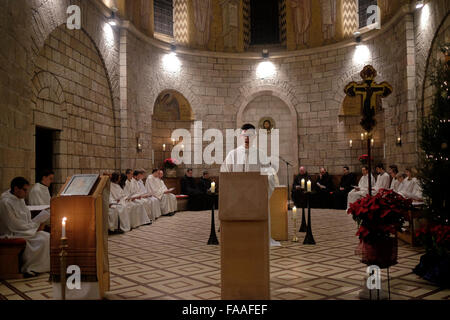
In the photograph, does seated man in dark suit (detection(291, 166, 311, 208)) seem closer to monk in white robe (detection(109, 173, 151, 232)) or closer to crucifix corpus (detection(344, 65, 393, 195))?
monk in white robe (detection(109, 173, 151, 232))

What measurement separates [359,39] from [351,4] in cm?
141

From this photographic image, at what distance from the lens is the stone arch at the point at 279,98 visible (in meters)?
14.3

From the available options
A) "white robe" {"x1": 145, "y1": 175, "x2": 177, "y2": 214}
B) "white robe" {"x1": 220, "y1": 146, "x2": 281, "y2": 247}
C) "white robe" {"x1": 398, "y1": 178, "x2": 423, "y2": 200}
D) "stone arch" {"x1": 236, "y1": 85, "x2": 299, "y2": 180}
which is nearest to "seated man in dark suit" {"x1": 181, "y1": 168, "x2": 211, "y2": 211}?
"white robe" {"x1": 145, "y1": 175, "x2": 177, "y2": 214}

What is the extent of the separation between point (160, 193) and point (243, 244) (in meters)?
8.46

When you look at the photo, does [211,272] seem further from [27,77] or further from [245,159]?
[27,77]

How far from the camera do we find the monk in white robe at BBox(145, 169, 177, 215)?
37.3ft

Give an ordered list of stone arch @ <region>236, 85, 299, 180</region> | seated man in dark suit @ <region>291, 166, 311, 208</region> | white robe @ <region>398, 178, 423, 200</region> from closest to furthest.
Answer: white robe @ <region>398, 178, 423, 200</region>
seated man in dark suit @ <region>291, 166, 311, 208</region>
stone arch @ <region>236, 85, 299, 180</region>

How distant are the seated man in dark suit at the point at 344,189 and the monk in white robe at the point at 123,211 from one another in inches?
248

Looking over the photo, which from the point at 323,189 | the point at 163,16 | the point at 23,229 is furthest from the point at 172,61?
the point at 23,229

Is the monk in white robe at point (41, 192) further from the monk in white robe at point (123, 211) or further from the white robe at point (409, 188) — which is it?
the white robe at point (409, 188)

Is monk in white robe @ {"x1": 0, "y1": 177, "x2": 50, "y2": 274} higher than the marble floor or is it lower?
higher

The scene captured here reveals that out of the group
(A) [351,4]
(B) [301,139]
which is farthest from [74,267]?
(A) [351,4]

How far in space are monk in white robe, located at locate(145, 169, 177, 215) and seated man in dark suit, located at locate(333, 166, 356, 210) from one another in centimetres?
527

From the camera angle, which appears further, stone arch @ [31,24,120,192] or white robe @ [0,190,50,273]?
stone arch @ [31,24,120,192]
